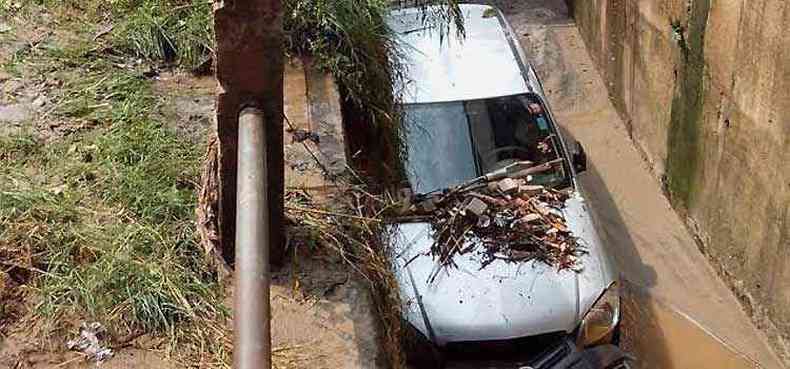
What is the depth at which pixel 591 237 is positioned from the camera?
232 inches

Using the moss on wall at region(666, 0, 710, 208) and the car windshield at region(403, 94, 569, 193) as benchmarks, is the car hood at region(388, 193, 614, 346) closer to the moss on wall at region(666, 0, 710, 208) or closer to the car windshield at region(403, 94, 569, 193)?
the car windshield at region(403, 94, 569, 193)

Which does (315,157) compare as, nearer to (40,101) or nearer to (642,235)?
(40,101)

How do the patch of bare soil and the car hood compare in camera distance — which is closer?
the patch of bare soil

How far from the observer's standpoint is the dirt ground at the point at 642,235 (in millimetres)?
6988

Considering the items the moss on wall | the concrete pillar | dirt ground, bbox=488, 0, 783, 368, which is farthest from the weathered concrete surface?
the moss on wall

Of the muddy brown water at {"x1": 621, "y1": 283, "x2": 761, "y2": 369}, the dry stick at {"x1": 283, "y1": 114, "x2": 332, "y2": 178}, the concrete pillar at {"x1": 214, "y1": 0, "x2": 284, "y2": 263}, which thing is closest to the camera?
the concrete pillar at {"x1": 214, "y1": 0, "x2": 284, "y2": 263}

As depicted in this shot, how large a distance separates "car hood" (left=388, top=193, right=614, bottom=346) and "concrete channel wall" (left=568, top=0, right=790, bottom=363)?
1804 mm

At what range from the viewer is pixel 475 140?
6309 mm

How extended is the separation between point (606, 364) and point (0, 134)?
11.3ft

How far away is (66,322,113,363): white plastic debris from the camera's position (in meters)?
2.88

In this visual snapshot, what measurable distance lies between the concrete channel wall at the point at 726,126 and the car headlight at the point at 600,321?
163 centimetres

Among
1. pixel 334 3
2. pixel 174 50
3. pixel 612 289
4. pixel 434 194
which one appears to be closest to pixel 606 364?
pixel 612 289

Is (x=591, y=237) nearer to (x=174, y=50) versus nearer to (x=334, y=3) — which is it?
(x=334, y=3)

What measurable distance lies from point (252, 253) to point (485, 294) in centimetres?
319
